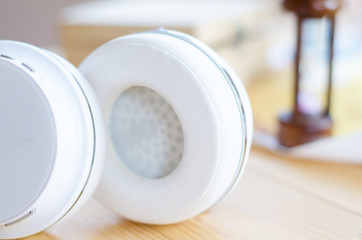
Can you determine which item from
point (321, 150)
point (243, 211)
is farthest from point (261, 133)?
point (243, 211)

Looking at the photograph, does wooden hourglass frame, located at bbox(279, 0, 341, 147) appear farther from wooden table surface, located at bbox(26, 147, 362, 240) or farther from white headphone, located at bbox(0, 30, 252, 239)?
white headphone, located at bbox(0, 30, 252, 239)

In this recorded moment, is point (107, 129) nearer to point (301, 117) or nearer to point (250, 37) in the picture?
point (301, 117)

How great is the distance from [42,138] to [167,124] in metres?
0.14

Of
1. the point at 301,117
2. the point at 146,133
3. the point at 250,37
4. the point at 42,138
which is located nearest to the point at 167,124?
the point at 146,133

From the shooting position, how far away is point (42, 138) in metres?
0.48

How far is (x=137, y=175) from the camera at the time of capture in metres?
0.56

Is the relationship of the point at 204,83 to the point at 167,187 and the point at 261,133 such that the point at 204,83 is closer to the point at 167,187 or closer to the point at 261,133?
the point at 167,187

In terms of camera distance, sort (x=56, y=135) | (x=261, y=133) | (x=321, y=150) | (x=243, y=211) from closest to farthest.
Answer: (x=56, y=135) < (x=243, y=211) < (x=321, y=150) < (x=261, y=133)

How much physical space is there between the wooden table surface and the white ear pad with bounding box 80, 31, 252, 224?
3cm

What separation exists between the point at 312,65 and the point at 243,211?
0.52 meters

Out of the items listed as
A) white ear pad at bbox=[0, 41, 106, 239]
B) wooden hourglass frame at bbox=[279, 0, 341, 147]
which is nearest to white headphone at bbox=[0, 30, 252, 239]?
white ear pad at bbox=[0, 41, 106, 239]

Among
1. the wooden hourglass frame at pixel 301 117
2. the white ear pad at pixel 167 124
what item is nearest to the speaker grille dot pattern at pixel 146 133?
the white ear pad at pixel 167 124

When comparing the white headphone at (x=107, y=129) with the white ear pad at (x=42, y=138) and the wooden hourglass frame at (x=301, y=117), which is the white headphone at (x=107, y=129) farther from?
the wooden hourglass frame at (x=301, y=117)

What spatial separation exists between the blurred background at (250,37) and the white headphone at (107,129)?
374 millimetres
